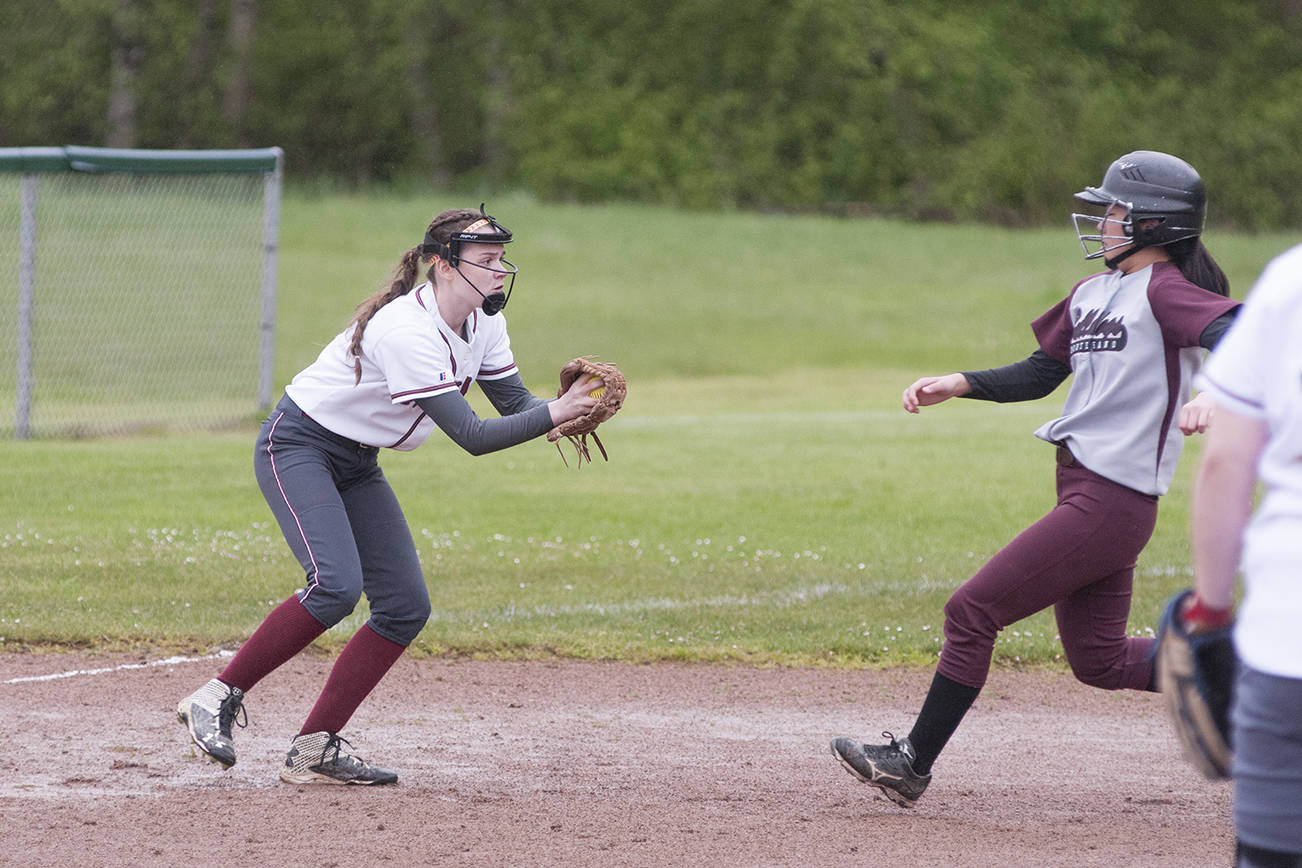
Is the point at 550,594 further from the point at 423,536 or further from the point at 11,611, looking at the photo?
the point at 11,611

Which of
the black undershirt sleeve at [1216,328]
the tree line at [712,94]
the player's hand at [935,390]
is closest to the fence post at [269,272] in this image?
the player's hand at [935,390]

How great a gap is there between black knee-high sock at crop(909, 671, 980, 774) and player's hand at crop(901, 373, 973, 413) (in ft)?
2.94

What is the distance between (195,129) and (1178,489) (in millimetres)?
30338

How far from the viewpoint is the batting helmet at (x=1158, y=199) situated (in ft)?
15.0

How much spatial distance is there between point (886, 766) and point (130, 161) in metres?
10.9

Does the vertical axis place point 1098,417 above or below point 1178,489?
above

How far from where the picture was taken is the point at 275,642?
196 inches

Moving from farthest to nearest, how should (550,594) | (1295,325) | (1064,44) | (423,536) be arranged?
1. (1064,44)
2. (423,536)
3. (550,594)
4. (1295,325)

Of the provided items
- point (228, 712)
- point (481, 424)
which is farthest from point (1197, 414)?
point (228, 712)

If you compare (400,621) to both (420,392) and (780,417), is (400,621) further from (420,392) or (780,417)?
(780,417)

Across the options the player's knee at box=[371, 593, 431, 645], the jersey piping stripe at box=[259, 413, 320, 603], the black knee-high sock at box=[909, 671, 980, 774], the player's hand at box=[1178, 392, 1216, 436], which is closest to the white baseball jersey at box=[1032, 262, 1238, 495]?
the player's hand at box=[1178, 392, 1216, 436]

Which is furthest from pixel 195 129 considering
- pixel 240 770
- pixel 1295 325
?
pixel 1295 325

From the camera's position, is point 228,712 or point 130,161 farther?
point 130,161

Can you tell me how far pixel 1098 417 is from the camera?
15.1 feet
